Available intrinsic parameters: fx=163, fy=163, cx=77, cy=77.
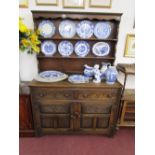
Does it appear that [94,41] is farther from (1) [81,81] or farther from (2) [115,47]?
(1) [81,81]

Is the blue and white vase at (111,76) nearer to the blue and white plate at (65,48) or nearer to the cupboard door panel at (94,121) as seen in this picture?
the cupboard door panel at (94,121)

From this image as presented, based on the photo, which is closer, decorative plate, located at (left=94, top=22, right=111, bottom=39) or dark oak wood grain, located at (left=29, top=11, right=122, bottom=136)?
dark oak wood grain, located at (left=29, top=11, right=122, bottom=136)

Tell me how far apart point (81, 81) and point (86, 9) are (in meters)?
0.98

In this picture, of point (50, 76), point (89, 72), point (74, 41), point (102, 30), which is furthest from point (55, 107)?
point (102, 30)

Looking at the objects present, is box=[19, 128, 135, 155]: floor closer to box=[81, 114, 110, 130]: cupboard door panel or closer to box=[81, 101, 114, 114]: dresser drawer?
box=[81, 114, 110, 130]: cupboard door panel

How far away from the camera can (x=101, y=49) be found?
2.33 m

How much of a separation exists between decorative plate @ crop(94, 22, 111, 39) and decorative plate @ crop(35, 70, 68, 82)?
2.43ft

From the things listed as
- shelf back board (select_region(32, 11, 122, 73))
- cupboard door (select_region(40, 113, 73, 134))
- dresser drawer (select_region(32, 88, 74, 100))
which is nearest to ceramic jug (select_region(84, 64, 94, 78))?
shelf back board (select_region(32, 11, 122, 73))

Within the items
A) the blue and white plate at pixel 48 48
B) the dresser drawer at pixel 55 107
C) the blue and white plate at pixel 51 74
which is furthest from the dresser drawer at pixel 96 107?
the blue and white plate at pixel 48 48

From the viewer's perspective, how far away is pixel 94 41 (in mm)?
2312

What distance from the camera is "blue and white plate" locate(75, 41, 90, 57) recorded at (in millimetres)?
2316

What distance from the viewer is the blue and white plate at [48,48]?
2.29 meters
